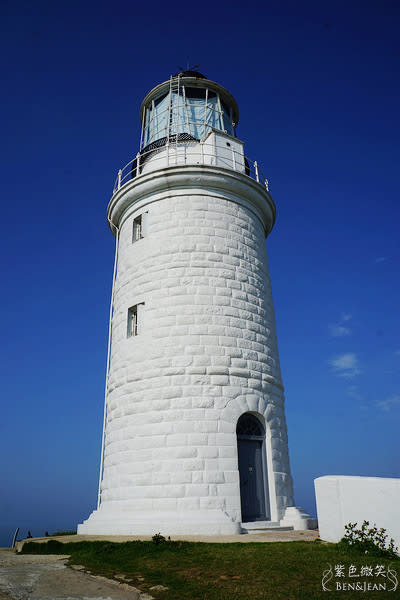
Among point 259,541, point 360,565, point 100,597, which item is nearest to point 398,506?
point 360,565

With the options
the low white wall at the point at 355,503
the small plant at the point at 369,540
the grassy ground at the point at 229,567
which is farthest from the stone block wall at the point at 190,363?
the small plant at the point at 369,540

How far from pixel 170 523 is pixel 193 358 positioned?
3.97 m

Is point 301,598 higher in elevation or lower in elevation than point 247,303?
lower

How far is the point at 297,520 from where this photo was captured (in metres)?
11.4

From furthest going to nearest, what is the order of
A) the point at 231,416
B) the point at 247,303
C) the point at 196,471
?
the point at 247,303, the point at 231,416, the point at 196,471

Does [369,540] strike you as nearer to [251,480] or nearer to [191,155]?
[251,480]

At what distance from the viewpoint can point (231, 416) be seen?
37.7 feet

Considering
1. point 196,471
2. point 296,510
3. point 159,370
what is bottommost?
point 296,510

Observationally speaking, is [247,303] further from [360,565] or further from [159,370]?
[360,565]

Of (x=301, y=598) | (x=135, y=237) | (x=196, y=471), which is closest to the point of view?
(x=301, y=598)

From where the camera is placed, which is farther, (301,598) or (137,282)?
(137,282)

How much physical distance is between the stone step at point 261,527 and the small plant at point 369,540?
2938mm

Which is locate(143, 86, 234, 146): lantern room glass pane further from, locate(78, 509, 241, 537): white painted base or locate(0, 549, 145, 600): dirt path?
locate(0, 549, 145, 600): dirt path

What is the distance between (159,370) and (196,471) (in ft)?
8.95
